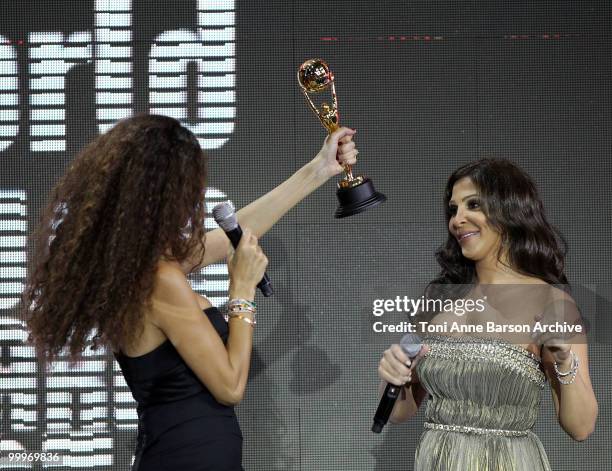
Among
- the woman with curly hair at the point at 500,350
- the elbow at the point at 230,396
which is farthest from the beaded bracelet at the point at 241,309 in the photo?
the woman with curly hair at the point at 500,350

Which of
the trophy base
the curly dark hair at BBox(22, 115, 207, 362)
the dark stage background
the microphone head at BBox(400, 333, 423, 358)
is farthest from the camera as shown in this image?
the dark stage background

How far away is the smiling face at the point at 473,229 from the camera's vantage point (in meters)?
2.48

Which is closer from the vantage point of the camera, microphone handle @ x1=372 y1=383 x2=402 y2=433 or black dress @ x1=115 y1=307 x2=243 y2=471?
black dress @ x1=115 y1=307 x2=243 y2=471

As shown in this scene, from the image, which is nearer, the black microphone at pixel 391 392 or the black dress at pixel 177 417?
the black dress at pixel 177 417

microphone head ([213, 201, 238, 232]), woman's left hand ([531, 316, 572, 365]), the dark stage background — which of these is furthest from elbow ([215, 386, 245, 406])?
the dark stage background

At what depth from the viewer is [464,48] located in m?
3.56

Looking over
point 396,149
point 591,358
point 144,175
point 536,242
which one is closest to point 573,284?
point 591,358

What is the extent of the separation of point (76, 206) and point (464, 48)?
216 cm

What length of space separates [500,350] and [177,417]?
907 mm

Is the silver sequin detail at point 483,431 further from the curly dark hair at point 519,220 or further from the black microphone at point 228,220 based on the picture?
the black microphone at point 228,220

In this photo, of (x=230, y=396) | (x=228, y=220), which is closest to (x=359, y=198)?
(x=228, y=220)

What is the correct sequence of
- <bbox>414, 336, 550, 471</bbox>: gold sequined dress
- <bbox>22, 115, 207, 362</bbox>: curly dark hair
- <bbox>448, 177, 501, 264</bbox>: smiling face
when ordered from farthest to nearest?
<bbox>448, 177, 501, 264</bbox>: smiling face → <bbox>414, 336, 550, 471</bbox>: gold sequined dress → <bbox>22, 115, 207, 362</bbox>: curly dark hair

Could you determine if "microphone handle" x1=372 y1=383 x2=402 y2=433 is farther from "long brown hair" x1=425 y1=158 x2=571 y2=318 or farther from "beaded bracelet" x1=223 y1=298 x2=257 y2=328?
Answer: "long brown hair" x1=425 y1=158 x2=571 y2=318

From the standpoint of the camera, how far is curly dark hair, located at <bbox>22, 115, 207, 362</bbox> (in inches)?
71.0
